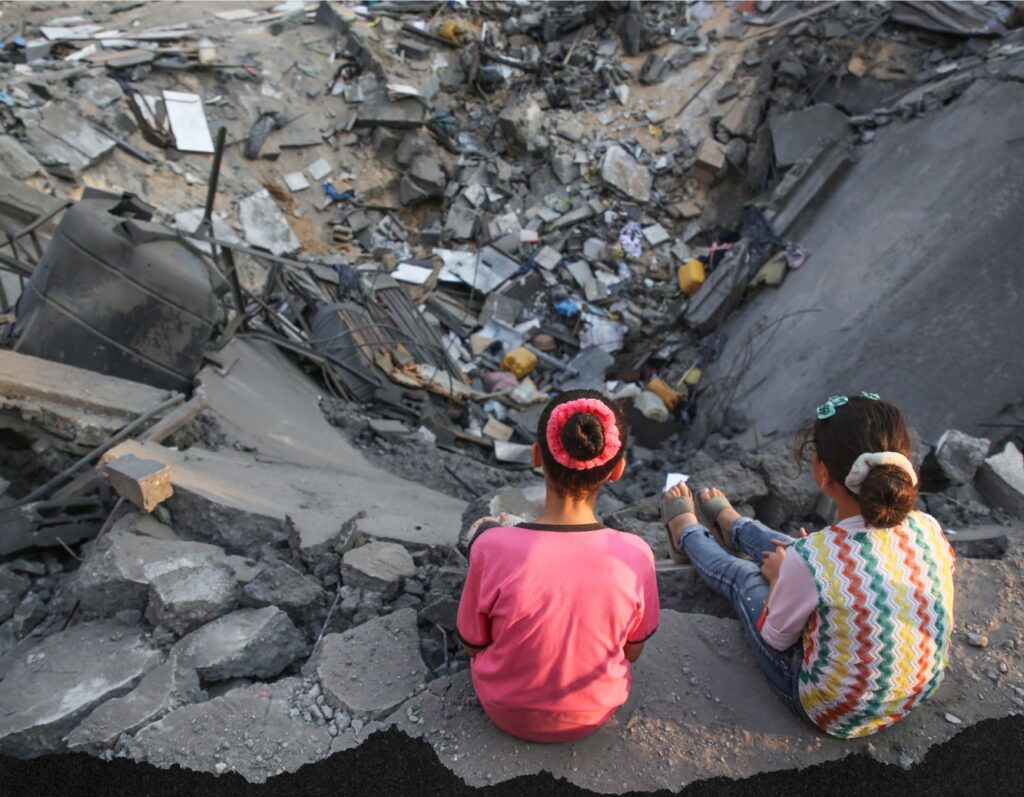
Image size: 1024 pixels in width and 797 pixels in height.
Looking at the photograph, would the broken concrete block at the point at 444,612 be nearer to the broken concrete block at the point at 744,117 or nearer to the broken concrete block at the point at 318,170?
the broken concrete block at the point at 318,170

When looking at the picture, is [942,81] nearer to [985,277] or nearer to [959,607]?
[985,277]

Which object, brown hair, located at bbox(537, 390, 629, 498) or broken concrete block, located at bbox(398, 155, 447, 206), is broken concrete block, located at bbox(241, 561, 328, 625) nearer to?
brown hair, located at bbox(537, 390, 629, 498)

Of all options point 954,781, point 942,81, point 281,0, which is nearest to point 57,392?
point 954,781

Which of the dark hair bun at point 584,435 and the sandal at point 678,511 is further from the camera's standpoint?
the sandal at point 678,511

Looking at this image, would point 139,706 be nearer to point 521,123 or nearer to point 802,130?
point 802,130

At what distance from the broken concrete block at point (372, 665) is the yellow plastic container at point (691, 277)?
6266 mm

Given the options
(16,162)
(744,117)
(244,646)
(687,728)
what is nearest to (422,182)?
(744,117)

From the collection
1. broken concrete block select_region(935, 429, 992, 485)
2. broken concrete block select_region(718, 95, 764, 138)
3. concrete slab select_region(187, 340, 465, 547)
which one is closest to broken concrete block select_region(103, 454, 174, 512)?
concrete slab select_region(187, 340, 465, 547)

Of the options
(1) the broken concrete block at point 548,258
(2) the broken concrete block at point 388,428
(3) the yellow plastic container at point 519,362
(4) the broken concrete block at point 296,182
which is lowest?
(3) the yellow plastic container at point 519,362

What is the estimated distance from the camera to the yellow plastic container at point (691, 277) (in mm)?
8266

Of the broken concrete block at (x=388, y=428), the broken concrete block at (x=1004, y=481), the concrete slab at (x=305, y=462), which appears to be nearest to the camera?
the concrete slab at (x=305, y=462)

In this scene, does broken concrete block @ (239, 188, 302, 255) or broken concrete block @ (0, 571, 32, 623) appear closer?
broken concrete block @ (0, 571, 32, 623)

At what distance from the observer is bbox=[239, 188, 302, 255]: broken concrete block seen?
860 centimetres

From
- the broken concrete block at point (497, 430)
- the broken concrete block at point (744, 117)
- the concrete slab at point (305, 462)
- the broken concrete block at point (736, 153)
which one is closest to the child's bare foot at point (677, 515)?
the concrete slab at point (305, 462)
